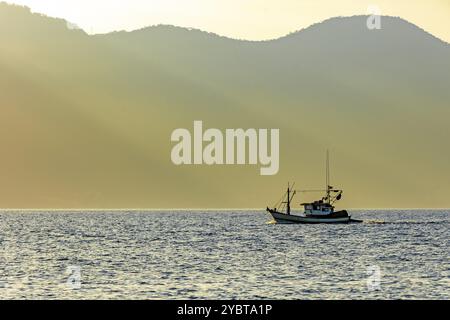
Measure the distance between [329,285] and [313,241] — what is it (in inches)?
2753

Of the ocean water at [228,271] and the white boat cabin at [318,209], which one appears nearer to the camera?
the ocean water at [228,271]

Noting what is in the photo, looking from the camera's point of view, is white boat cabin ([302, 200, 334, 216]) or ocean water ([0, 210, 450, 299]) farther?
white boat cabin ([302, 200, 334, 216])

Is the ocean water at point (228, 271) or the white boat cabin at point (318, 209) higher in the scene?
the white boat cabin at point (318, 209)

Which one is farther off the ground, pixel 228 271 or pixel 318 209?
pixel 318 209

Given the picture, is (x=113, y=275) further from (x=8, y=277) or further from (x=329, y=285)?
(x=329, y=285)

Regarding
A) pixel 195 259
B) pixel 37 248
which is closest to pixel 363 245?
pixel 195 259

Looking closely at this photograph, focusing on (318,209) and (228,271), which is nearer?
(228,271)

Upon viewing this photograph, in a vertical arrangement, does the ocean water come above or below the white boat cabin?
below
